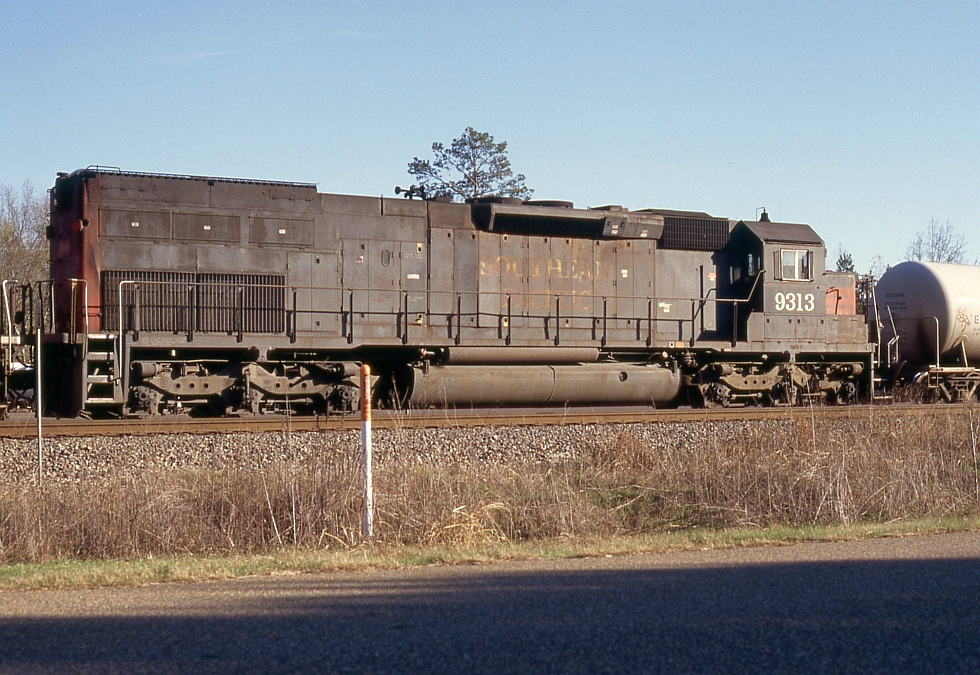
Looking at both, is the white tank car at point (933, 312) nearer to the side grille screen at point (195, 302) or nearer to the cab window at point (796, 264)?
the cab window at point (796, 264)

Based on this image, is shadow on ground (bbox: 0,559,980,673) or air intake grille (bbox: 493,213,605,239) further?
air intake grille (bbox: 493,213,605,239)

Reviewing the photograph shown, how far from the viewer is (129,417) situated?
13.1 meters

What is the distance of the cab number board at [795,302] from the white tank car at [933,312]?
366 cm

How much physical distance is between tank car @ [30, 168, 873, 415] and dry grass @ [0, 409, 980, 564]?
3876 millimetres

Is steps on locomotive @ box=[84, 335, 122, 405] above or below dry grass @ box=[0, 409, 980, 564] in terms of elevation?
above

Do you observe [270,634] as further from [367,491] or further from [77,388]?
[77,388]

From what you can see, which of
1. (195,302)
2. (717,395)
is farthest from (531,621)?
(717,395)

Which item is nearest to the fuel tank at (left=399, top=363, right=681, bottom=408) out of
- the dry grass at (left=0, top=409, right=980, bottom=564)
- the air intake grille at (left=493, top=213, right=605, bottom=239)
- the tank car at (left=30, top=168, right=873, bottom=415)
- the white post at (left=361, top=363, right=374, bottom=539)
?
the tank car at (left=30, top=168, right=873, bottom=415)

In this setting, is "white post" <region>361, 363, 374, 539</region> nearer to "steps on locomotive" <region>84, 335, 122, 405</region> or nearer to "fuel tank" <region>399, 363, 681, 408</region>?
Result: "steps on locomotive" <region>84, 335, 122, 405</region>

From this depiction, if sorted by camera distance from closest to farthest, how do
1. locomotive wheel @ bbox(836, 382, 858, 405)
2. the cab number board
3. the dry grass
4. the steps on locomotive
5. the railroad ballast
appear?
the dry grass, the steps on locomotive, the railroad ballast, the cab number board, locomotive wheel @ bbox(836, 382, 858, 405)

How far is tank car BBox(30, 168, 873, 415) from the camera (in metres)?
A: 13.5

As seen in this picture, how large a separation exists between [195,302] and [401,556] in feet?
27.3

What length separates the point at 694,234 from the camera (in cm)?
1741

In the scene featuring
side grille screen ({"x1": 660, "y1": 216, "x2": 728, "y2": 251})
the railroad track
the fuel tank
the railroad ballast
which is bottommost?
the railroad track
